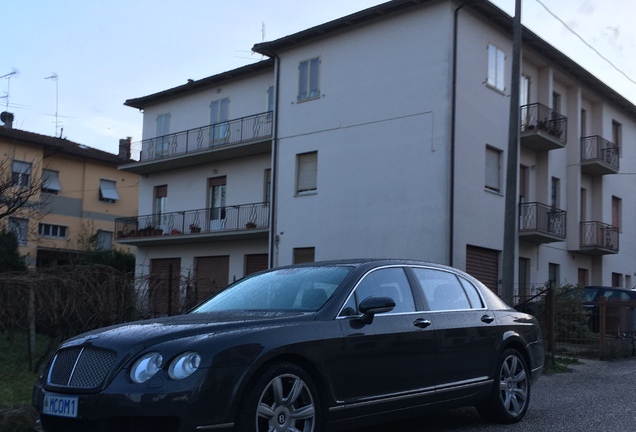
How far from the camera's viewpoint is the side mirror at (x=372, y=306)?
6238 millimetres

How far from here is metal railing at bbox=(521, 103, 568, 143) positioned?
26219 mm

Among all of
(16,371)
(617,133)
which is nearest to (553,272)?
(617,133)

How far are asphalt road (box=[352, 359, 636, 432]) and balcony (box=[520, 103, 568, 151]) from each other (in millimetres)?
14228

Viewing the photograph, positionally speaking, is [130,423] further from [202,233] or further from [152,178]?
[152,178]

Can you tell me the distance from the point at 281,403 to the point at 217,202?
26.4 m

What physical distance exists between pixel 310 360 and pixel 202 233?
25.0 m

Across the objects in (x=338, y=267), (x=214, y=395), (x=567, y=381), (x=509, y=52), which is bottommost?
(x=567, y=381)

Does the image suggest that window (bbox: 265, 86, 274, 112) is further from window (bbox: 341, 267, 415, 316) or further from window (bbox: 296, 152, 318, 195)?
window (bbox: 341, 267, 415, 316)

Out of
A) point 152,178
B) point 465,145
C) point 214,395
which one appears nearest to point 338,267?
point 214,395

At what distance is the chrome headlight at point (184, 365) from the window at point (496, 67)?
2077 centimetres

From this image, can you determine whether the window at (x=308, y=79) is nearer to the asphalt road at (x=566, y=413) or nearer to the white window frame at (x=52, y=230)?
the asphalt road at (x=566, y=413)

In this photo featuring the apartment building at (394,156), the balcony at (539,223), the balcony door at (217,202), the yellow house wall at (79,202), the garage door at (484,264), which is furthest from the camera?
the yellow house wall at (79,202)

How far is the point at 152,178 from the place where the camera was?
3478 centimetres

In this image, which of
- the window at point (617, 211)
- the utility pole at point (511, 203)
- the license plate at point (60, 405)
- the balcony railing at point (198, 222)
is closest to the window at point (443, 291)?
the license plate at point (60, 405)
